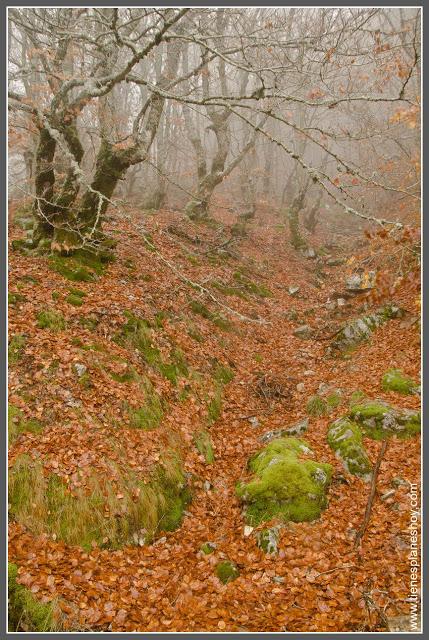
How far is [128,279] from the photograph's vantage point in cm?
1071

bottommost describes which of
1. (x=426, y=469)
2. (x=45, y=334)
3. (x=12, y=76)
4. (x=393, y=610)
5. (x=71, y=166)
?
(x=393, y=610)

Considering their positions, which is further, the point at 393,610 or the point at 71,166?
the point at 71,166

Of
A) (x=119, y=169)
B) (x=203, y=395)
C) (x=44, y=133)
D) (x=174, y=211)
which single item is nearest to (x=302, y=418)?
(x=203, y=395)

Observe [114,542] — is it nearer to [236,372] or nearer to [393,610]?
[393,610]

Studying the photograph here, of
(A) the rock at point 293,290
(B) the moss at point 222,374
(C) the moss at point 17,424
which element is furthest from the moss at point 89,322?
(A) the rock at point 293,290

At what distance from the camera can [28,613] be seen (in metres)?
4.55

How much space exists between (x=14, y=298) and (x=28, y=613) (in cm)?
535

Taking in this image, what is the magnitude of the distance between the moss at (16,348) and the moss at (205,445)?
349 centimetres

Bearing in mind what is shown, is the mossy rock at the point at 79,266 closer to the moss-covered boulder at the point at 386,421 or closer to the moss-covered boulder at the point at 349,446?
the moss-covered boulder at the point at 349,446

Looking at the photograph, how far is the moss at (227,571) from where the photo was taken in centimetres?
544

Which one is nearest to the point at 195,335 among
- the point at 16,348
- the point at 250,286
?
the point at 16,348

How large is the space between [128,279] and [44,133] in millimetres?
3802

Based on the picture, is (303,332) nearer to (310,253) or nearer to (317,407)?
(317,407)

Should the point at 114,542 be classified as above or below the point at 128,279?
below
